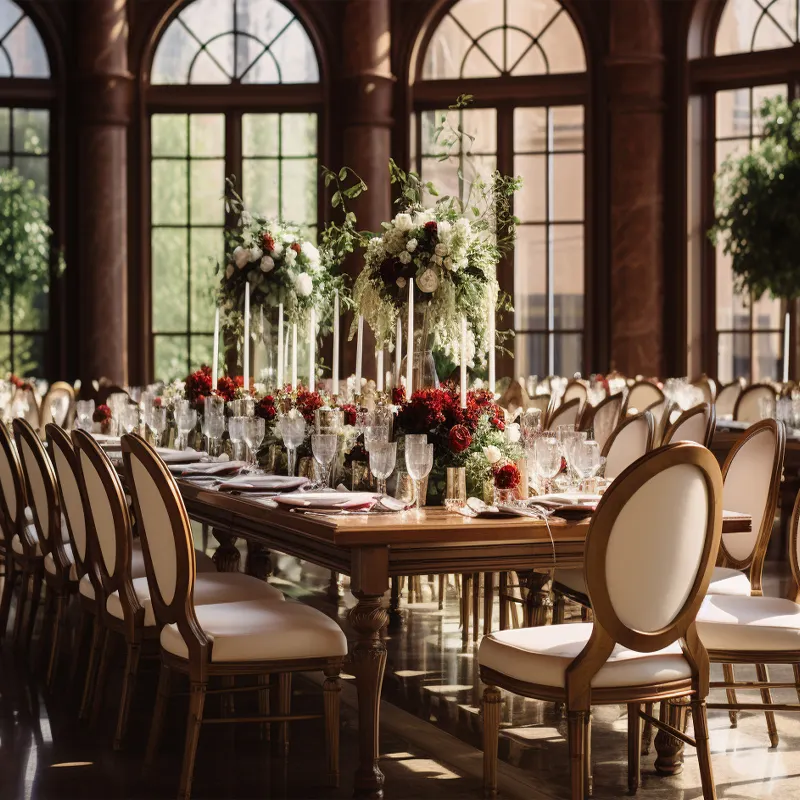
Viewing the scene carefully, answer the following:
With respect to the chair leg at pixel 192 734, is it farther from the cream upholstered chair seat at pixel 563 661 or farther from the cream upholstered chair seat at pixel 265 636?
the cream upholstered chair seat at pixel 563 661

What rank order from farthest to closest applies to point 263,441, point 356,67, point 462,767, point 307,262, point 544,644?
point 356,67
point 307,262
point 263,441
point 462,767
point 544,644

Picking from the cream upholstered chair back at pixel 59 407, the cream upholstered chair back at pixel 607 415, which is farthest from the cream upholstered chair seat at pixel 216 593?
the cream upholstered chair back at pixel 59 407

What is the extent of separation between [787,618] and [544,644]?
0.75m

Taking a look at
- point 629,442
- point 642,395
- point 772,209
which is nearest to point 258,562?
point 629,442

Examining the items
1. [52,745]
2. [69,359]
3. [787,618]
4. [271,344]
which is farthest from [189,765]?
[69,359]

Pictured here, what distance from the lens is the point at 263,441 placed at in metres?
4.88

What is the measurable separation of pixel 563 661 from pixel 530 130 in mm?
9089

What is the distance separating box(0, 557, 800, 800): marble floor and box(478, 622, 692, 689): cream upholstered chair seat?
1.63 feet

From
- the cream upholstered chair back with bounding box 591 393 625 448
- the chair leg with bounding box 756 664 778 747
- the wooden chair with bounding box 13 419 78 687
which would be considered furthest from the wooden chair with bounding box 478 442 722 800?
the cream upholstered chair back with bounding box 591 393 625 448

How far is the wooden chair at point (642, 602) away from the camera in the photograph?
2.99m

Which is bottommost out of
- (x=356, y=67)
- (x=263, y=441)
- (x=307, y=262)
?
(x=263, y=441)

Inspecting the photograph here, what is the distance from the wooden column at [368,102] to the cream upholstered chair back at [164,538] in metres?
7.76

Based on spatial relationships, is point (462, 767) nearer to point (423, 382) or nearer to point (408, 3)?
point (423, 382)

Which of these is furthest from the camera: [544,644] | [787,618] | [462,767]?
[462,767]
